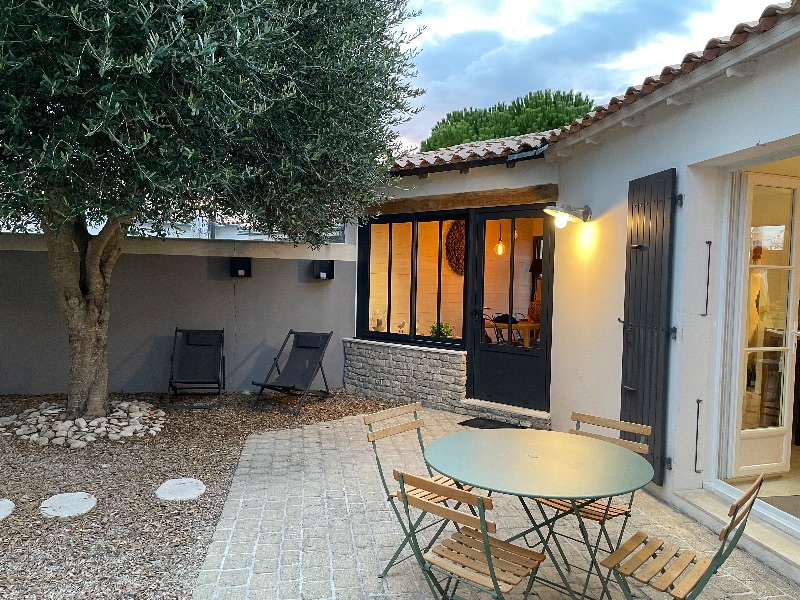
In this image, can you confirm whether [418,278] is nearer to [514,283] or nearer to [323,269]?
[323,269]

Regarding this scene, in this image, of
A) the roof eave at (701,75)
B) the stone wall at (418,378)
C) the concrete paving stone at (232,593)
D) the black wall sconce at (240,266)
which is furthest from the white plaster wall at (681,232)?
the black wall sconce at (240,266)

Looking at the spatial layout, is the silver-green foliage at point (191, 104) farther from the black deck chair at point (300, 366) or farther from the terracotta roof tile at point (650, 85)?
the black deck chair at point (300, 366)

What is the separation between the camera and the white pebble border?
18.8 ft

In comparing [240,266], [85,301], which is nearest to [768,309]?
[240,266]

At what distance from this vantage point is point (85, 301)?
6156 millimetres

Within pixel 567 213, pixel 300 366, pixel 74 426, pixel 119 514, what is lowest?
pixel 119 514

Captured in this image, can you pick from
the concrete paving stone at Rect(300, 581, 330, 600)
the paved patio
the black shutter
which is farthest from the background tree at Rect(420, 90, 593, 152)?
the concrete paving stone at Rect(300, 581, 330, 600)

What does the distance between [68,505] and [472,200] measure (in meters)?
5.45

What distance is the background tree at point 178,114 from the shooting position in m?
3.91

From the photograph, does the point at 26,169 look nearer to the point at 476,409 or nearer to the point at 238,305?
the point at 238,305

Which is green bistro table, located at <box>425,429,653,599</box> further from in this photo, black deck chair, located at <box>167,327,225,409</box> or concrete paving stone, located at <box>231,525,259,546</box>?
black deck chair, located at <box>167,327,225,409</box>

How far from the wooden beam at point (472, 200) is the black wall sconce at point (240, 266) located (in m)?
1.90

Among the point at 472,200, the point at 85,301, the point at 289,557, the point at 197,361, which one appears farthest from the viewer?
the point at 197,361

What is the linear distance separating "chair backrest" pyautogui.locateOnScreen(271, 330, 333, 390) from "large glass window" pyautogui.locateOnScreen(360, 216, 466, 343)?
105 centimetres
